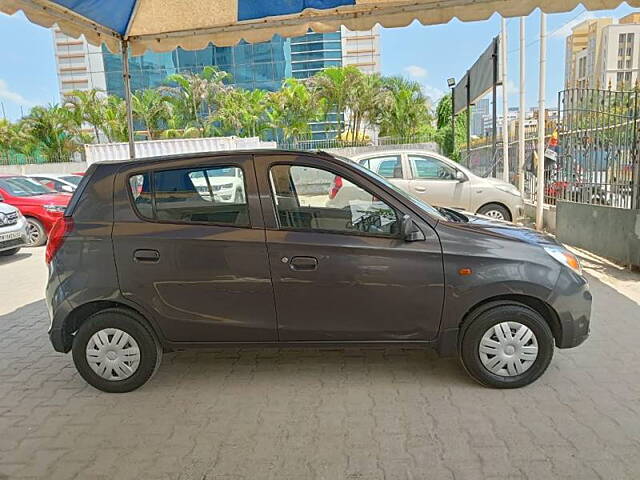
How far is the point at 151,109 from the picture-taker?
3083 cm

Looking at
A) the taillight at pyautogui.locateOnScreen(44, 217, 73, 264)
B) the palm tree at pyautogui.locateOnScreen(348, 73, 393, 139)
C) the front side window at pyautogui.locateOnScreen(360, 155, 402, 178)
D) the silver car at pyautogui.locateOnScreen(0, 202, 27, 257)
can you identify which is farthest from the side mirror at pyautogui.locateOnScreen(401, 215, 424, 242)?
the palm tree at pyautogui.locateOnScreen(348, 73, 393, 139)

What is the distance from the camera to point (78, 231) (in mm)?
3564

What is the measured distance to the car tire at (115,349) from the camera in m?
3.62

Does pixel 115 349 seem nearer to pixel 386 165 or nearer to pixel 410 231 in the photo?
pixel 410 231

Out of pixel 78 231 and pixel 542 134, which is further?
pixel 542 134

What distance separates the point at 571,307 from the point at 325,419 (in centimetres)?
190

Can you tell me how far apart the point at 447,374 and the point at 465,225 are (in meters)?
1.19

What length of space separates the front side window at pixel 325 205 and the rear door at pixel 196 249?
0.66 feet

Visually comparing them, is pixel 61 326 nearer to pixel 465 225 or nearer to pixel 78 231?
pixel 78 231

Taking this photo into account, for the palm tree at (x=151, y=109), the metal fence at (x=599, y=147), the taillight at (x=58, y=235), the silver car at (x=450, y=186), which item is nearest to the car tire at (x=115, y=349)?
the taillight at (x=58, y=235)

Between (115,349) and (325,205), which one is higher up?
(325,205)

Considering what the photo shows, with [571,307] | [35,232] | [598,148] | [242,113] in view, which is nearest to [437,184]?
[598,148]

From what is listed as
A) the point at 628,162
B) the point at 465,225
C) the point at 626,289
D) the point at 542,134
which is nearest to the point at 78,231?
the point at 465,225

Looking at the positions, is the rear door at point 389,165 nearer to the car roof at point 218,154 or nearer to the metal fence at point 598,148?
the metal fence at point 598,148
